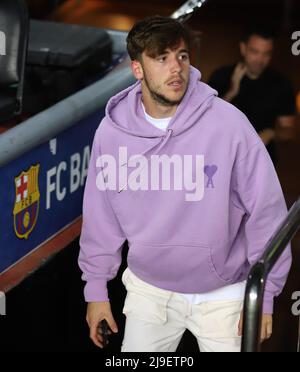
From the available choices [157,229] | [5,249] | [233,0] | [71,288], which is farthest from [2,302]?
[233,0]

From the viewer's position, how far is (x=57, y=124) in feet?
12.3

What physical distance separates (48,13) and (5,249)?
4.99m

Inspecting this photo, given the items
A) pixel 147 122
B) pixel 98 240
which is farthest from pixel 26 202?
pixel 147 122

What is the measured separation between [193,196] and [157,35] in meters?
0.45

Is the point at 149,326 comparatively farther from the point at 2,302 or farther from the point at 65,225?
the point at 65,225

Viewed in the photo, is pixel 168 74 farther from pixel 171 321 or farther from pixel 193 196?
pixel 171 321

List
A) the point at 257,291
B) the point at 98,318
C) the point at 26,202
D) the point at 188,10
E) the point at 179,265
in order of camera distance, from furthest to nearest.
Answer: the point at 188,10 → the point at 26,202 → the point at 98,318 → the point at 179,265 → the point at 257,291

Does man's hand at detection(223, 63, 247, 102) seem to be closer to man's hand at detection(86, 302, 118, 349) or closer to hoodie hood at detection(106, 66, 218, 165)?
hoodie hood at detection(106, 66, 218, 165)

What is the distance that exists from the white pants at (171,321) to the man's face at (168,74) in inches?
21.5

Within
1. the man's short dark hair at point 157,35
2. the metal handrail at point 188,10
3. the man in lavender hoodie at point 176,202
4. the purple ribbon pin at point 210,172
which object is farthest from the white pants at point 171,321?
the metal handrail at point 188,10

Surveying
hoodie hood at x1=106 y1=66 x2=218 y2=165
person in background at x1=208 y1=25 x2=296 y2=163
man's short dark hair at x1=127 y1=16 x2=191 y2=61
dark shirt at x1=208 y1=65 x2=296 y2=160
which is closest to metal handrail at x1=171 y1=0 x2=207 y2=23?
person in background at x1=208 y1=25 x2=296 y2=163

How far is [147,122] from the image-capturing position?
2.78 meters

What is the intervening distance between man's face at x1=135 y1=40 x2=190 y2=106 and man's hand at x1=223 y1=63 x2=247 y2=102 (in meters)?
2.19

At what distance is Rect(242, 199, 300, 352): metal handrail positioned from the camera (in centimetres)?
228
